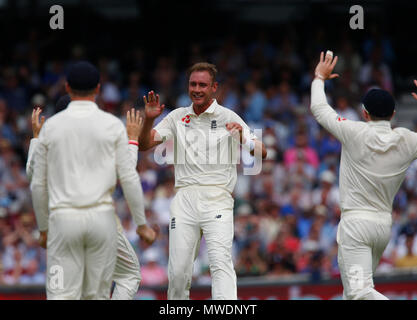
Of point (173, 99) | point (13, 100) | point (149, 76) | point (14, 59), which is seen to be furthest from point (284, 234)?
point (14, 59)

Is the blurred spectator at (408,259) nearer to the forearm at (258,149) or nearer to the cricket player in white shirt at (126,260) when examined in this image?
the forearm at (258,149)

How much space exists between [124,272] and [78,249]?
1.47m

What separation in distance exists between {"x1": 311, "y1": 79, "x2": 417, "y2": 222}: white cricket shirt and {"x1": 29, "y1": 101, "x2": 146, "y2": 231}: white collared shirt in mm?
2529

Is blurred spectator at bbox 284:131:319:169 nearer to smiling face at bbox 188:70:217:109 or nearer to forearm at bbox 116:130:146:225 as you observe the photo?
smiling face at bbox 188:70:217:109

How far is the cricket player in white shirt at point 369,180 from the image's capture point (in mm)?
9219

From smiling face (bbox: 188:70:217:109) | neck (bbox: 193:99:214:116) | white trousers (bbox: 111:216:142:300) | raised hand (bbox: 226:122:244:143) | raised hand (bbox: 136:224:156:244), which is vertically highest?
smiling face (bbox: 188:70:217:109)

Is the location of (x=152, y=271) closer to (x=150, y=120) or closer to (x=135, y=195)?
(x=150, y=120)

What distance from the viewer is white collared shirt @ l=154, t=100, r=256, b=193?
9.98 metres

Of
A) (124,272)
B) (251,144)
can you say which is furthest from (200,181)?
(124,272)

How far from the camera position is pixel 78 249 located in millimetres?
8070

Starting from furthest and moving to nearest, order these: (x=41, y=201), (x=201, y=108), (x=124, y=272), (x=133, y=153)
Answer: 1. (x=201, y=108)
2. (x=124, y=272)
3. (x=133, y=153)
4. (x=41, y=201)

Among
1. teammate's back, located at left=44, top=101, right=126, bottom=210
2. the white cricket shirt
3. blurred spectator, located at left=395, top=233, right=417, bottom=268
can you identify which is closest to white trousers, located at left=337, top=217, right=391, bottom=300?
the white cricket shirt
